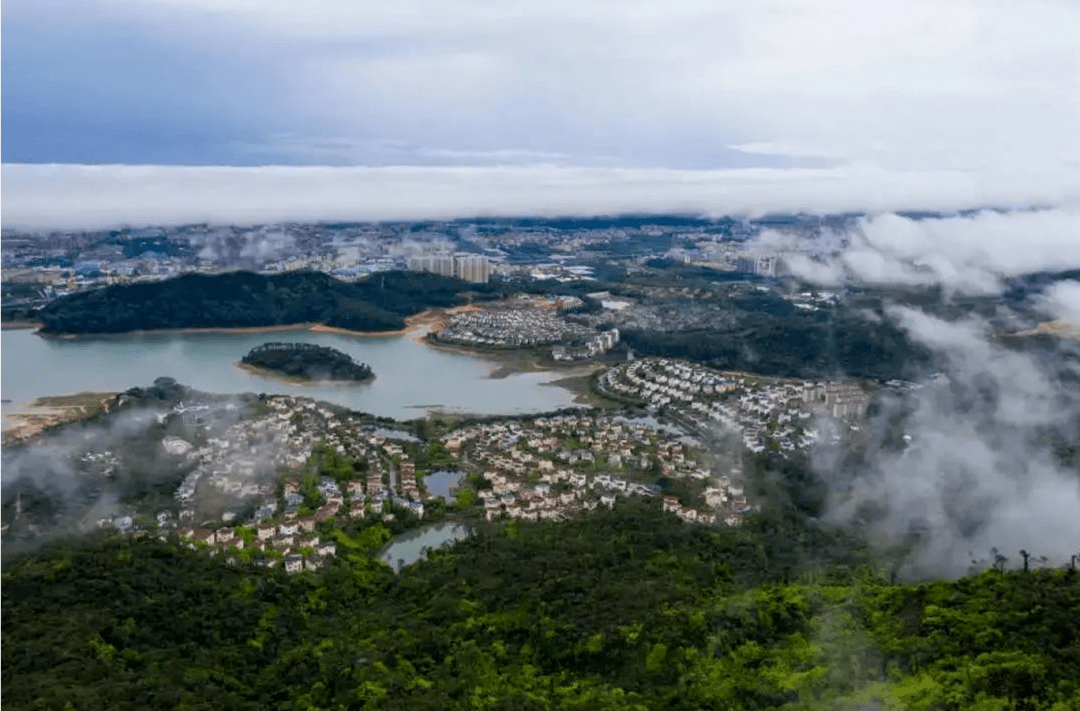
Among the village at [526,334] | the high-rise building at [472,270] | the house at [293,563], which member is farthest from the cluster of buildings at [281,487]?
the high-rise building at [472,270]

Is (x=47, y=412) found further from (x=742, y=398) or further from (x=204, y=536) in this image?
(x=742, y=398)

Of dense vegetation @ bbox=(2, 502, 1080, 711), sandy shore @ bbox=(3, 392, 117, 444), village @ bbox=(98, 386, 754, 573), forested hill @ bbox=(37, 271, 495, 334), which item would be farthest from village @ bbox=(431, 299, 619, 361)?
dense vegetation @ bbox=(2, 502, 1080, 711)

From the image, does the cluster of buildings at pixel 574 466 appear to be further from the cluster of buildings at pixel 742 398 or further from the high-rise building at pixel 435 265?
the high-rise building at pixel 435 265

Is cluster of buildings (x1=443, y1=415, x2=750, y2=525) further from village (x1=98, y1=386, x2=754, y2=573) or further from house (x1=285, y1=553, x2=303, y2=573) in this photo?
house (x1=285, y1=553, x2=303, y2=573)

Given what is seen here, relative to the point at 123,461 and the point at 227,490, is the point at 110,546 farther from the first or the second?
the point at 123,461

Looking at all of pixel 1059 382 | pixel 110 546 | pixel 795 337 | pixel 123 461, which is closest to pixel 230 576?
pixel 110 546

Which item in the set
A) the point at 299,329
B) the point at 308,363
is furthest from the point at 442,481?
the point at 299,329
